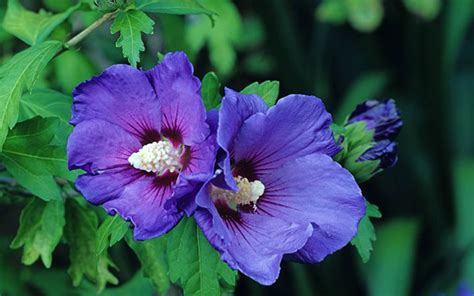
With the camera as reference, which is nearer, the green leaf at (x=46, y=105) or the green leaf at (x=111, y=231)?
the green leaf at (x=111, y=231)

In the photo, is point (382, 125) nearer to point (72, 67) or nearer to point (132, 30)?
point (132, 30)

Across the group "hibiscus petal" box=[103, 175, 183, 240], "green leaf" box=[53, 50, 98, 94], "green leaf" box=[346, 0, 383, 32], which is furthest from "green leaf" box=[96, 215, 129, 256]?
"green leaf" box=[346, 0, 383, 32]

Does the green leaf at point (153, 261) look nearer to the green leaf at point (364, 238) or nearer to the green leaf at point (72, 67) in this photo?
the green leaf at point (364, 238)

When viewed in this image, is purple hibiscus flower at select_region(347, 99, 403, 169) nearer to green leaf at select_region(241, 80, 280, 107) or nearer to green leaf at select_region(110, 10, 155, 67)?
green leaf at select_region(241, 80, 280, 107)

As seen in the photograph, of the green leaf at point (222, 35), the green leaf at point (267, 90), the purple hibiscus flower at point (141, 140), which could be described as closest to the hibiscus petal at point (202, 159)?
the purple hibiscus flower at point (141, 140)

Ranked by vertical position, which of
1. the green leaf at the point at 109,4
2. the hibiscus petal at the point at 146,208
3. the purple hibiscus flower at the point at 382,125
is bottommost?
the purple hibiscus flower at the point at 382,125
